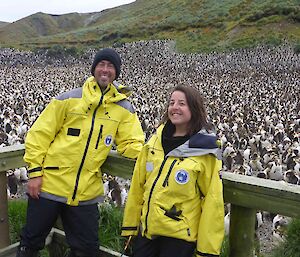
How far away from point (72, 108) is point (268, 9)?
52.0 m

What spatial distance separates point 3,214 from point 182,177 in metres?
1.74

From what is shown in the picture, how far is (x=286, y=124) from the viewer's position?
1576 cm

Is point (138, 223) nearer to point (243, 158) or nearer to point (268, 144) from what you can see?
point (243, 158)

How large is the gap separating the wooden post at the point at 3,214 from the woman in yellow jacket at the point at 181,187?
47.9 inches

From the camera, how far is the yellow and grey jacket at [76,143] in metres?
3.35

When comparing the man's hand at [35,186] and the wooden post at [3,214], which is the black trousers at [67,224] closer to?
the man's hand at [35,186]

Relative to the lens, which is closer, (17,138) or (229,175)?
(229,175)

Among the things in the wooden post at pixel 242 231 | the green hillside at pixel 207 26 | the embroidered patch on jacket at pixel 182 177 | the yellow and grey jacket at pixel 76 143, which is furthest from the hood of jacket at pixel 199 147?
the green hillside at pixel 207 26

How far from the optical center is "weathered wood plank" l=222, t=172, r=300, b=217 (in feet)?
8.59

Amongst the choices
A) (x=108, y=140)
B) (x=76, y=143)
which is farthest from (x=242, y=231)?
(x=76, y=143)

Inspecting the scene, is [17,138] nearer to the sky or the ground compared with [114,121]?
nearer to the ground

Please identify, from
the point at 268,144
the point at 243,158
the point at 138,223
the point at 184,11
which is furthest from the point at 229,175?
the point at 184,11

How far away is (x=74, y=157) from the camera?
3.35 meters

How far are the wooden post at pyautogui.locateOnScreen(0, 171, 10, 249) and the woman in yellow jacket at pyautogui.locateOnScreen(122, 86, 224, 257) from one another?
3.99ft
